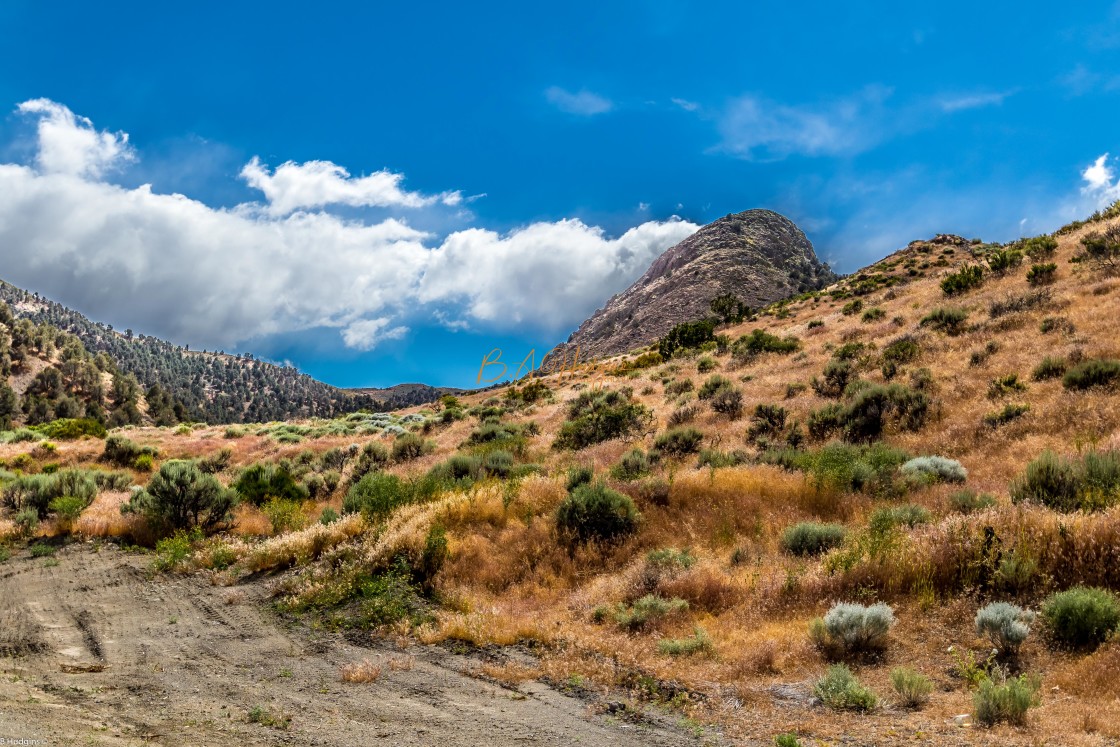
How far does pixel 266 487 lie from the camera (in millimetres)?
17797

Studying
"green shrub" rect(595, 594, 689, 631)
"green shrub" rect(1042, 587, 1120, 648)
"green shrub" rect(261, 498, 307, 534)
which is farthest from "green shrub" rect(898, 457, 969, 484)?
"green shrub" rect(261, 498, 307, 534)

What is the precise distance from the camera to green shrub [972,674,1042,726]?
4.85 m

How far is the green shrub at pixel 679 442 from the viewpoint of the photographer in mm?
16556

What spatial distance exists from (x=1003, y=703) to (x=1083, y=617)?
1891 mm

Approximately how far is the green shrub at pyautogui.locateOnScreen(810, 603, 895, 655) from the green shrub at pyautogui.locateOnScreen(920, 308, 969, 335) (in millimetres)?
20741

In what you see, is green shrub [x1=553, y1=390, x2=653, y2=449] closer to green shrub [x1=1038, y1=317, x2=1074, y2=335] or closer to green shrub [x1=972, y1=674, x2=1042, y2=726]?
green shrub [x1=1038, y1=317, x2=1074, y2=335]

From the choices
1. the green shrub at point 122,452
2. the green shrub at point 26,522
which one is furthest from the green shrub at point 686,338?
the green shrub at point 26,522

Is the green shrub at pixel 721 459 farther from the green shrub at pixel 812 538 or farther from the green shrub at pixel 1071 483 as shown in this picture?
the green shrub at pixel 1071 483

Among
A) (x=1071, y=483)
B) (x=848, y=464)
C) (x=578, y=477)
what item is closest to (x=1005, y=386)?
(x=848, y=464)

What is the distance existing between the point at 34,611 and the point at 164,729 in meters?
6.11

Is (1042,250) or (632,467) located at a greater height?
(1042,250)

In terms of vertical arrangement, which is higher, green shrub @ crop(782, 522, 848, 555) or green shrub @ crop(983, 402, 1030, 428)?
green shrub @ crop(983, 402, 1030, 428)

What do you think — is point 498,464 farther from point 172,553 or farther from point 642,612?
point 642,612

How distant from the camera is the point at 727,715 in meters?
5.64
